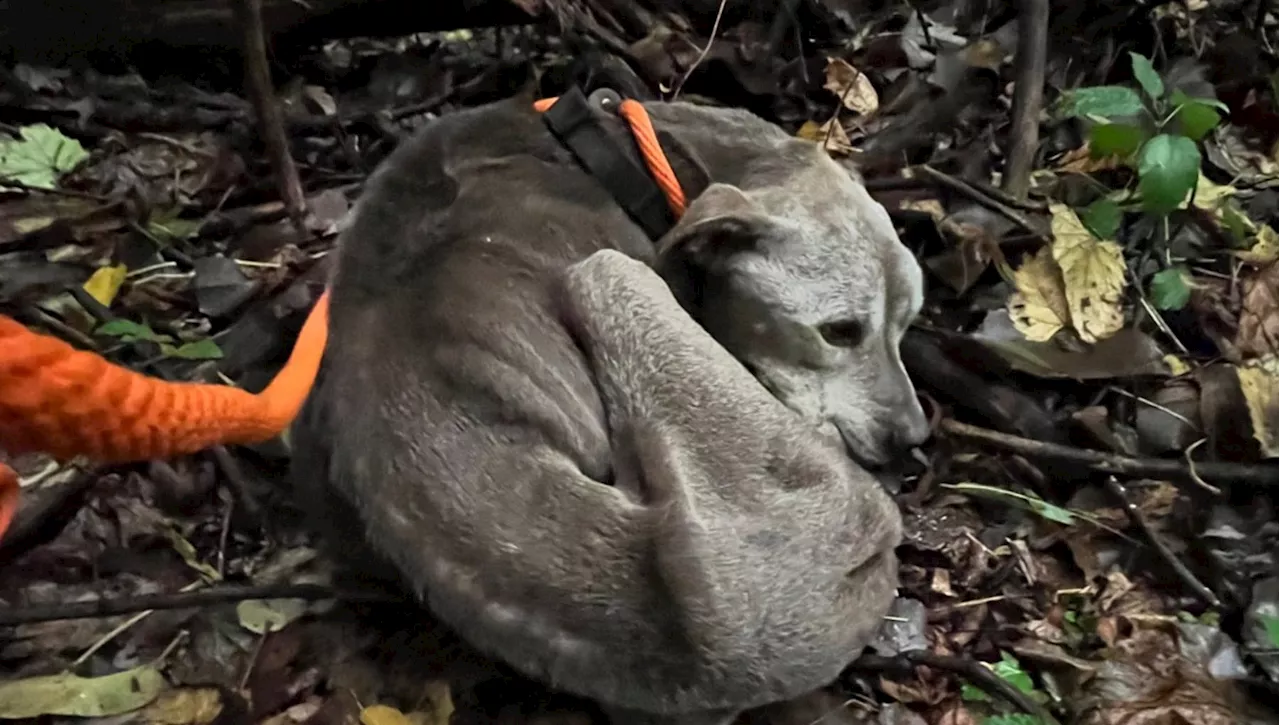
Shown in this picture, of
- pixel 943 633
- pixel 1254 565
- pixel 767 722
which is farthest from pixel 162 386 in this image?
pixel 1254 565

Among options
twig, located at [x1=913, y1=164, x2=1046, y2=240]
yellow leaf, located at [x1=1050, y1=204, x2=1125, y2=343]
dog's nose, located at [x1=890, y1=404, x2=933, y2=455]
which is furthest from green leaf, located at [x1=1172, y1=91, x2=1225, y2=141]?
dog's nose, located at [x1=890, y1=404, x2=933, y2=455]

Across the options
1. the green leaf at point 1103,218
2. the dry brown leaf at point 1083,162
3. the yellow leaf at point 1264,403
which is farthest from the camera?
the dry brown leaf at point 1083,162

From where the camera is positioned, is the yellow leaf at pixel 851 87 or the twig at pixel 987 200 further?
the yellow leaf at pixel 851 87

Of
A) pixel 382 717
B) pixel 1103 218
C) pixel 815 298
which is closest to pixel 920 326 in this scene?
pixel 1103 218

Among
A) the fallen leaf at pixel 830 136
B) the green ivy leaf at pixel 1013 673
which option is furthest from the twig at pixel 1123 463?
the fallen leaf at pixel 830 136

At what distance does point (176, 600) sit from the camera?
2.56 m

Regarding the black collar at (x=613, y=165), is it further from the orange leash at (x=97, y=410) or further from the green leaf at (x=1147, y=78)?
the green leaf at (x=1147, y=78)

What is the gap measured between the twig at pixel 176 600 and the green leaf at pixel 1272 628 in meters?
2.03

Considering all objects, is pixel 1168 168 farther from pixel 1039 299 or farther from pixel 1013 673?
pixel 1013 673

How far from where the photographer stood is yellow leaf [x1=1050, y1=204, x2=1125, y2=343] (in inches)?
128

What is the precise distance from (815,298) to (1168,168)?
46.9 inches

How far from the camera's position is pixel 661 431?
231 centimetres

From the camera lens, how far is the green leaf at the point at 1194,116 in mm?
3096

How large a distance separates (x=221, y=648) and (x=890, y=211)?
2290 millimetres
